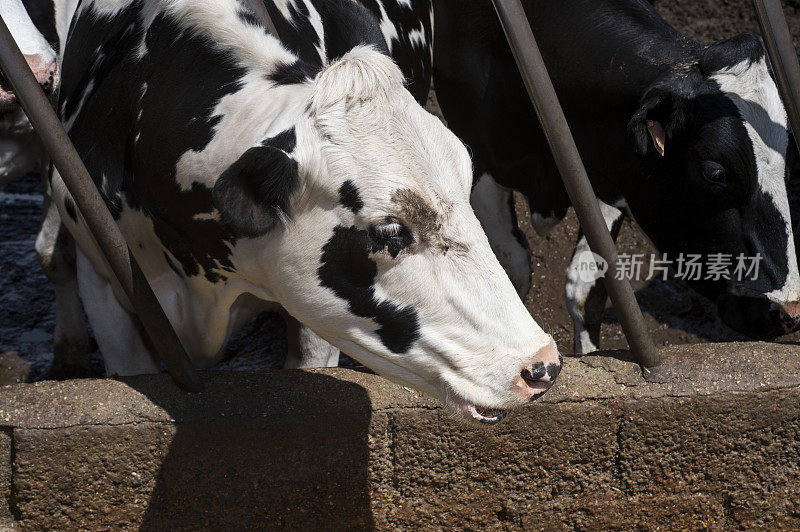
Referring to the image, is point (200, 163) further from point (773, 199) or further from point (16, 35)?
point (773, 199)

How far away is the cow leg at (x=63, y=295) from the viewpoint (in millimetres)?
3109

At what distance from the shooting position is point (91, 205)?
75.4 inches

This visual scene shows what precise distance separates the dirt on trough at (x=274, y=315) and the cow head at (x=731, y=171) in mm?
1088

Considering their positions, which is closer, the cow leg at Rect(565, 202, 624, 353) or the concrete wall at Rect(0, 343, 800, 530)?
the concrete wall at Rect(0, 343, 800, 530)

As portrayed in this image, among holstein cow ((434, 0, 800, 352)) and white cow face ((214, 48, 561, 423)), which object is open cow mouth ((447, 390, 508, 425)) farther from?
holstein cow ((434, 0, 800, 352))

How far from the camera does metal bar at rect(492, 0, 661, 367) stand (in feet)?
6.87

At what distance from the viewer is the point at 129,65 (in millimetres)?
2107

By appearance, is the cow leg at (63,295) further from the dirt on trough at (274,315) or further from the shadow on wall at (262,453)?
the shadow on wall at (262,453)

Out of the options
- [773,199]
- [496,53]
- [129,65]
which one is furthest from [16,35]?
[773,199]

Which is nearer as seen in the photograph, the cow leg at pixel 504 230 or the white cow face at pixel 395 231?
the white cow face at pixel 395 231

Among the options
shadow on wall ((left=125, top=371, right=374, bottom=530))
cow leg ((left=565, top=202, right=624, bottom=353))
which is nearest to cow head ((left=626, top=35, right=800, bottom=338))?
cow leg ((left=565, top=202, right=624, bottom=353))

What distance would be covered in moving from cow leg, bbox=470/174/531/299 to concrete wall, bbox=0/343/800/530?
1.36 m

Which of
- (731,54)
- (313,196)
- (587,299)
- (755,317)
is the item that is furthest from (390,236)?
(587,299)

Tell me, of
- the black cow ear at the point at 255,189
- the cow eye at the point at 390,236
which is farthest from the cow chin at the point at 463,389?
the black cow ear at the point at 255,189
